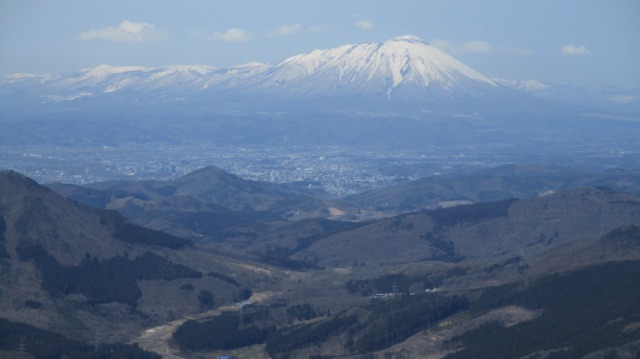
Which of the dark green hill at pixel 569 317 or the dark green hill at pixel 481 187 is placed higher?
the dark green hill at pixel 569 317

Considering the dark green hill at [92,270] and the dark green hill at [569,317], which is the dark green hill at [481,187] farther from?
the dark green hill at [569,317]

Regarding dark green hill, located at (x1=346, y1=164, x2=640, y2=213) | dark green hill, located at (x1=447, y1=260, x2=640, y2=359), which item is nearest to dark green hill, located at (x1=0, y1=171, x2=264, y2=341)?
dark green hill, located at (x1=447, y1=260, x2=640, y2=359)

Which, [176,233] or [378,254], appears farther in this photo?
[176,233]

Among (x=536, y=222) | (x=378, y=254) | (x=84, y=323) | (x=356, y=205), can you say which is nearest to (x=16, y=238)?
(x=84, y=323)

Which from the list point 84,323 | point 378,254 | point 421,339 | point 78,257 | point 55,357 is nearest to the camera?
point 55,357

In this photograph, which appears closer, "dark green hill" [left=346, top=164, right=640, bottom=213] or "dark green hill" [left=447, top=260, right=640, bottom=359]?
"dark green hill" [left=447, top=260, right=640, bottom=359]

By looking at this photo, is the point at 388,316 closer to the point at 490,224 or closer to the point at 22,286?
the point at 22,286

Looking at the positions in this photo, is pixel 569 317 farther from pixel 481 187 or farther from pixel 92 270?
pixel 481 187

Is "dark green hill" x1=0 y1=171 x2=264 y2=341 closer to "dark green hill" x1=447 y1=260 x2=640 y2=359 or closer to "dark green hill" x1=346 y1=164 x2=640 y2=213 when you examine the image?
"dark green hill" x1=447 y1=260 x2=640 y2=359

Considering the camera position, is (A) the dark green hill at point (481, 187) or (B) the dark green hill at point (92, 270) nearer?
(B) the dark green hill at point (92, 270)

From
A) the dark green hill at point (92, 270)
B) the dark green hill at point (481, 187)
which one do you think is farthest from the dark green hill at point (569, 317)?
the dark green hill at point (481, 187)

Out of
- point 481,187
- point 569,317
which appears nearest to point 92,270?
point 569,317
